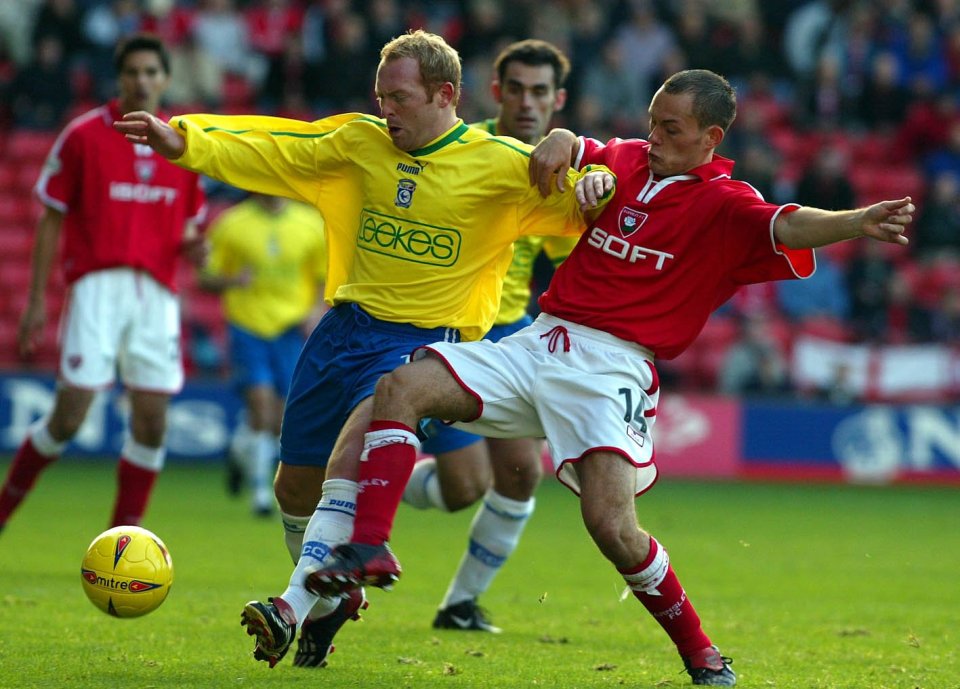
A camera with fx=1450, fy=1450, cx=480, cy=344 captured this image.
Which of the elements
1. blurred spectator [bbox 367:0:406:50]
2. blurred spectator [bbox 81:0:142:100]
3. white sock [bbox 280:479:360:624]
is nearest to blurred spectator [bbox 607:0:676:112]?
blurred spectator [bbox 367:0:406:50]

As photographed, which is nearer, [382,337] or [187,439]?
[382,337]

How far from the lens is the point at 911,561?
10.0 metres

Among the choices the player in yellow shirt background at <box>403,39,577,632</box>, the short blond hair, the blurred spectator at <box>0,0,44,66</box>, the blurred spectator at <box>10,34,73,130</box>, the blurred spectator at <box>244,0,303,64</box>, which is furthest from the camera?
the blurred spectator at <box>0,0,44,66</box>

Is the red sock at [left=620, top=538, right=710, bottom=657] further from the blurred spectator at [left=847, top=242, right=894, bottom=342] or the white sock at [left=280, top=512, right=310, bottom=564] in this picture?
the blurred spectator at [left=847, top=242, right=894, bottom=342]

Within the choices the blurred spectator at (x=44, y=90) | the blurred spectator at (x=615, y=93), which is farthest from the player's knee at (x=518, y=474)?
the blurred spectator at (x=44, y=90)

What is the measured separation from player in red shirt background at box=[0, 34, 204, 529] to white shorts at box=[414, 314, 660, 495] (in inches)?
134

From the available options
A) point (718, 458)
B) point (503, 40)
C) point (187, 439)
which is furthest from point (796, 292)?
point (187, 439)

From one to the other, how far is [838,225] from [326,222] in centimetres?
207

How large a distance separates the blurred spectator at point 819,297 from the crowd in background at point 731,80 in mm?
18

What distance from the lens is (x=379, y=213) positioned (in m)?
5.74

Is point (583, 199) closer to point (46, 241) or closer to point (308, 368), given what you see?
point (308, 368)

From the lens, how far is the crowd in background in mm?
17234

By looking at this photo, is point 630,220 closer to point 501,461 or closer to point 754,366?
point 501,461

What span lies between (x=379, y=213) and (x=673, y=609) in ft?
6.27
